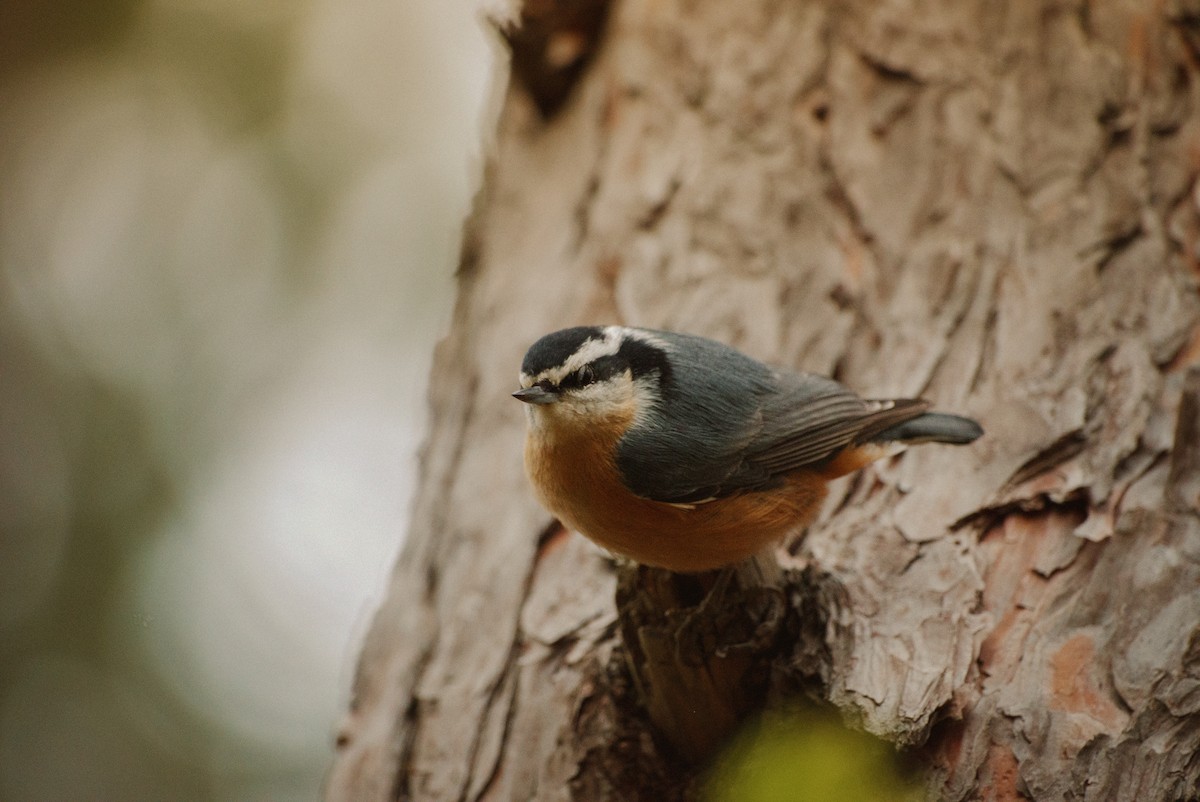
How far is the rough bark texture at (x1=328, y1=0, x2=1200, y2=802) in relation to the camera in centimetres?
235

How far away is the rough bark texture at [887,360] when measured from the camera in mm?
2354

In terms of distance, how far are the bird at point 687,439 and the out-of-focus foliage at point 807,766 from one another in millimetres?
439

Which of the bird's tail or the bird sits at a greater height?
the bird's tail

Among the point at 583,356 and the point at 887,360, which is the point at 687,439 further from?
the point at 887,360

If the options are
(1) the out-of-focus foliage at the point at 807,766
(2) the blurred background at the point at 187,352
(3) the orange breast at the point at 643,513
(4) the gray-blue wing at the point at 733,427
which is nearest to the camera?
(1) the out-of-focus foliage at the point at 807,766

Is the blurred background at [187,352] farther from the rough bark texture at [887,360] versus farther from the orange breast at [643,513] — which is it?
the orange breast at [643,513]

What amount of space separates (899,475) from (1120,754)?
1080mm

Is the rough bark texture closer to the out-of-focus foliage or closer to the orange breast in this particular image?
the out-of-focus foliage

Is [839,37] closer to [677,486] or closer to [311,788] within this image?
[677,486]

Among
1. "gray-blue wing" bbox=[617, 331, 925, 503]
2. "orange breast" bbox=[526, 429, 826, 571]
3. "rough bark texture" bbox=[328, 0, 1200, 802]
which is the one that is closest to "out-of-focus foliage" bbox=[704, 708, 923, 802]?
"rough bark texture" bbox=[328, 0, 1200, 802]

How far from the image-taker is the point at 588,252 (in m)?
3.86

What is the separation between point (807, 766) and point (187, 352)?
17.6 feet

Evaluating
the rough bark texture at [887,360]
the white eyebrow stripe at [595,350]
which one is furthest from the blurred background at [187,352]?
the white eyebrow stripe at [595,350]

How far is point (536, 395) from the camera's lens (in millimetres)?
2613
